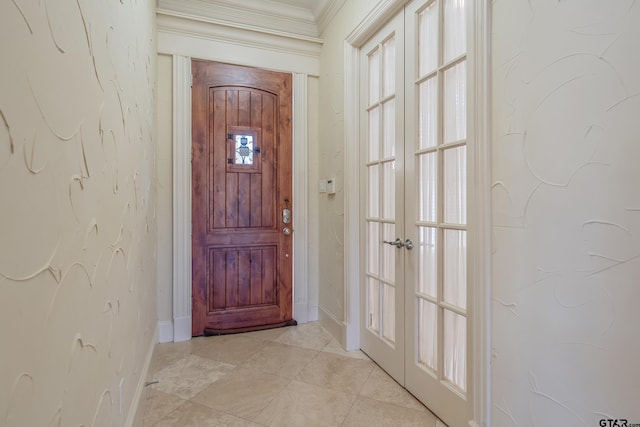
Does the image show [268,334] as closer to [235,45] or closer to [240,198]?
[240,198]

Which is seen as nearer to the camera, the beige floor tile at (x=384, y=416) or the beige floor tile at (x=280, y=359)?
the beige floor tile at (x=384, y=416)

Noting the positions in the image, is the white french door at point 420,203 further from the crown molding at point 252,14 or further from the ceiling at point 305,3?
the crown molding at point 252,14

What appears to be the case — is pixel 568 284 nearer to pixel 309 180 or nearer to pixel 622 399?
pixel 622 399

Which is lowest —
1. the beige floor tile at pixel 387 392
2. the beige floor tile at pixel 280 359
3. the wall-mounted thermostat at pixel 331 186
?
the beige floor tile at pixel 387 392

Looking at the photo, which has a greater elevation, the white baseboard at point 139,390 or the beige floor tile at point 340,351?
the white baseboard at point 139,390

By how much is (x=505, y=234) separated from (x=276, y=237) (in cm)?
217

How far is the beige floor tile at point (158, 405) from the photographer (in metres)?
1.73

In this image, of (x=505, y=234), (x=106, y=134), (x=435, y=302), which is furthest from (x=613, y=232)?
(x=106, y=134)

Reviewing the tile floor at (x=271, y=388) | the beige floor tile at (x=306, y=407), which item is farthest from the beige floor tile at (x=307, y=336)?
the beige floor tile at (x=306, y=407)

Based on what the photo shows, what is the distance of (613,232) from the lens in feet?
3.13

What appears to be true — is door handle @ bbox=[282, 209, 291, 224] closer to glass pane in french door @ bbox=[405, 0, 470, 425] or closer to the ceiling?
glass pane in french door @ bbox=[405, 0, 470, 425]

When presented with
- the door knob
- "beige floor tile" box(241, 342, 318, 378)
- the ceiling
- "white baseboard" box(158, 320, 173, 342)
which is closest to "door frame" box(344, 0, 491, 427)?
the door knob

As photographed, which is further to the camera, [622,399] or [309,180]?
[309,180]

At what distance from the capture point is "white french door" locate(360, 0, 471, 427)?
1.62 m
